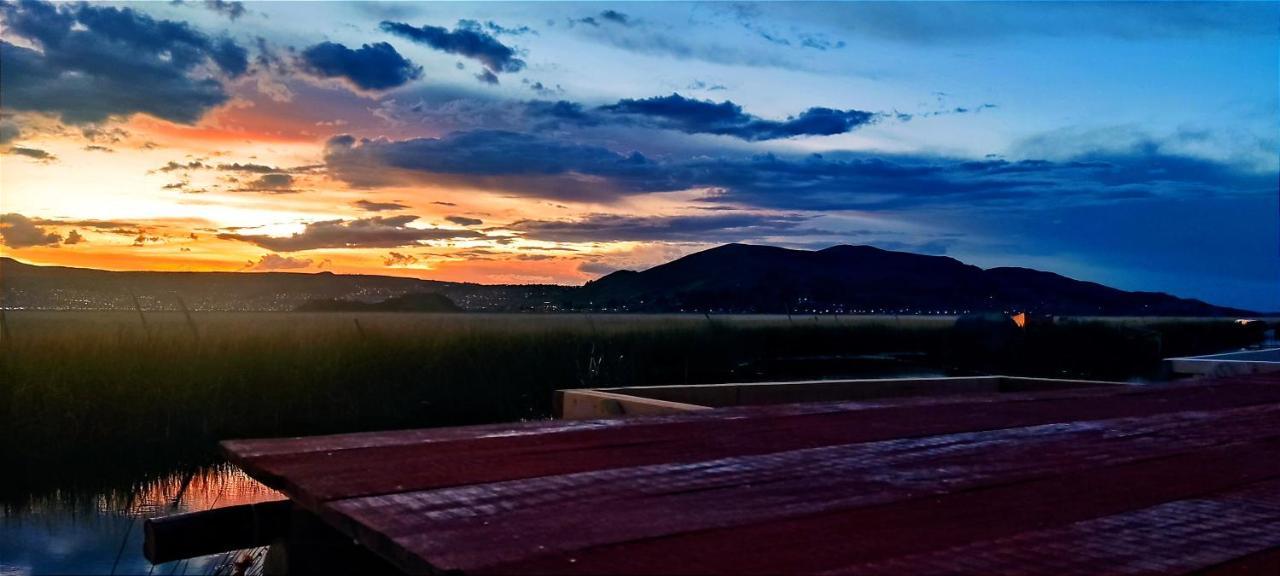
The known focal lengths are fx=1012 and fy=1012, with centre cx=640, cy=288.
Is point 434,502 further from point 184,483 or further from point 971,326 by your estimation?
point 971,326

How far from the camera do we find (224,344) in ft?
33.8

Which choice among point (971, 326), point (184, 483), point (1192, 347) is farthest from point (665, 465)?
point (1192, 347)

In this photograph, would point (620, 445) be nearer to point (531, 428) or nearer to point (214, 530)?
point (531, 428)

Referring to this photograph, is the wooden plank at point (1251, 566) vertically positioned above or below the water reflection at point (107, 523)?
above

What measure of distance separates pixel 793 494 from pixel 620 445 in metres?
0.66

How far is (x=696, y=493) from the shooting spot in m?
1.99

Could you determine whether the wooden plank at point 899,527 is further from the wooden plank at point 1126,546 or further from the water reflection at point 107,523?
the water reflection at point 107,523

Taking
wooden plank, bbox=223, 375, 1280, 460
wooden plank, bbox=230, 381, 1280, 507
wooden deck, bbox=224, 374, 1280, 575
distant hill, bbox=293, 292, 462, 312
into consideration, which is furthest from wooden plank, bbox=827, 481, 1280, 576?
distant hill, bbox=293, 292, 462, 312

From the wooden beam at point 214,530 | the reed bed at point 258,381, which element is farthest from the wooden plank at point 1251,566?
the reed bed at point 258,381

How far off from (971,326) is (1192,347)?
6.77 m

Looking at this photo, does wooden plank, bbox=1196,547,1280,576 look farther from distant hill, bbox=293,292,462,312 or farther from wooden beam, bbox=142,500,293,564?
distant hill, bbox=293,292,462,312

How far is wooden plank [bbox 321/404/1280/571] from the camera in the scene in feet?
5.21

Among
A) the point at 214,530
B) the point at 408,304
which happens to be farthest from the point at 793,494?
the point at 408,304

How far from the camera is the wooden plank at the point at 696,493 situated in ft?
5.21
